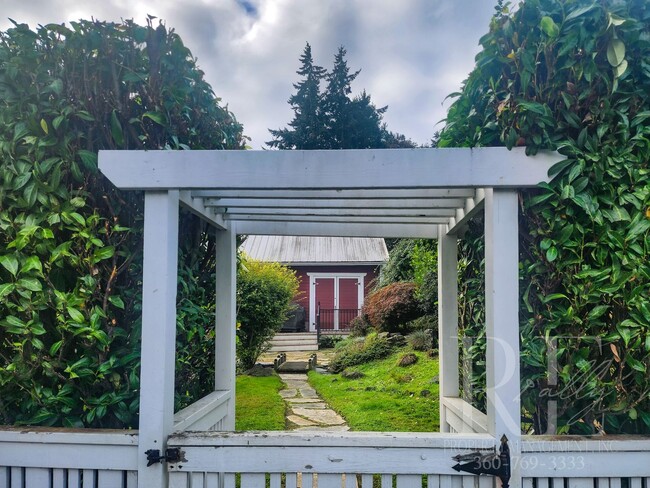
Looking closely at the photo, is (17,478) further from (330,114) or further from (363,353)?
(330,114)

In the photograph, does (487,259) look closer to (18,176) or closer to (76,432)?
(76,432)

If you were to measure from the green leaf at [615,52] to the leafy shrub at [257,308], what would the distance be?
7.00 m

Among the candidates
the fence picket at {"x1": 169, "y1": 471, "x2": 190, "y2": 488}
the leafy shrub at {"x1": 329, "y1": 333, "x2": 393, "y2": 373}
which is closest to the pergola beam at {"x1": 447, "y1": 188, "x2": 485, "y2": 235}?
the fence picket at {"x1": 169, "y1": 471, "x2": 190, "y2": 488}

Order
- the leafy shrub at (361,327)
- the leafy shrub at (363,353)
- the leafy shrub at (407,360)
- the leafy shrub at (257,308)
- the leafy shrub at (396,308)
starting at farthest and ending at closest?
the leafy shrub at (361,327)
the leafy shrub at (396,308)
the leafy shrub at (363,353)
the leafy shrub at (257,308)
the leafy shrub at (407,360)

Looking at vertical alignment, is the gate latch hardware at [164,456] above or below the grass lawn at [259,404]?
above

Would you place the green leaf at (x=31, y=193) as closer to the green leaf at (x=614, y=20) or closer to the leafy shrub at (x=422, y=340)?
the green leaf at (x=614, y=20)

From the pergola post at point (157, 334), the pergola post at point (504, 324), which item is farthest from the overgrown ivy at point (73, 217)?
the pergola post at point (504, 324)

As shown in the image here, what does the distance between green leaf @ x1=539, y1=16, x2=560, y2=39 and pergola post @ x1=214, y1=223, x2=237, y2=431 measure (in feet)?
7.60

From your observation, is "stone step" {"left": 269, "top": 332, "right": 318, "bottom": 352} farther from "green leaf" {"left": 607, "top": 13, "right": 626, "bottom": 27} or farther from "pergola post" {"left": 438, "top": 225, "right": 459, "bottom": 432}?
"green leaf" {"left": 607, "top": 13, "right": 626, "bottom": 27}

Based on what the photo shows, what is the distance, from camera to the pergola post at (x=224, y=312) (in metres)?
3.35

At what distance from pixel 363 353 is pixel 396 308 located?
4.41ft

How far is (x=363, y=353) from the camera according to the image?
9375 mm

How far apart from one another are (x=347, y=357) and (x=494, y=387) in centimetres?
769

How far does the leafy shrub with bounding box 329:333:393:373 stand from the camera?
928 cm
